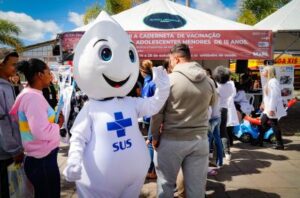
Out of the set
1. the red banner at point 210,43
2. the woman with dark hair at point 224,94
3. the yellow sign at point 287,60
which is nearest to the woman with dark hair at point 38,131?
the woman with dark hair at point 224,94

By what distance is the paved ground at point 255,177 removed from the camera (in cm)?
412

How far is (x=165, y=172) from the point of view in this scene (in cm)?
286

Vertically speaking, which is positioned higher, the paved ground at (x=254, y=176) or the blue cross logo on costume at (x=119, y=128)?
the blue cross logo on costume at (x=119, y=128)

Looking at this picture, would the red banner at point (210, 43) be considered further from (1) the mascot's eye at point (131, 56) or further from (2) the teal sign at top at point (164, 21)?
(1) the mascot's eye at point (131, 56)

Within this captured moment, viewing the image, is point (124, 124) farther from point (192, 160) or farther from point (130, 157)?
point (192, 160)

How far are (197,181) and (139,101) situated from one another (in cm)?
98

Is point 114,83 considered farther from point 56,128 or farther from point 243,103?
point 243,103

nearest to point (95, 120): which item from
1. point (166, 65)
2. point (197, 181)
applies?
point (197, 181)

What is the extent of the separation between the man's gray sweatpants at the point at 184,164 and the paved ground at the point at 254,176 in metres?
1.26

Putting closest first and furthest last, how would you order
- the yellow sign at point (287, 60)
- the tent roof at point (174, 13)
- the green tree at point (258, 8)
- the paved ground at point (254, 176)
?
the paved ground at point (254, 176) → the tent roof at point (174, 13) → the yellow sign at point (287, 60) → the green tree at point (258, 8)

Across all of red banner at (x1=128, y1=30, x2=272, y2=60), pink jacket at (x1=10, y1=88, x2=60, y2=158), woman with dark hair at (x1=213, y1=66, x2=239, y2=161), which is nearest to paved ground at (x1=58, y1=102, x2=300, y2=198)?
woman with dark hair at (x1=213, y1=66, x2=239, y2=161)

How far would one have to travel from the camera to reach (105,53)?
7.83 ft

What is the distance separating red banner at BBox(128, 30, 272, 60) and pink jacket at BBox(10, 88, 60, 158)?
17.5ft

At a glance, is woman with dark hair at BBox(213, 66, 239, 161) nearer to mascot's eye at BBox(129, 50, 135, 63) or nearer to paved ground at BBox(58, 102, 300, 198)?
paved ground at BBox(58, 102, 300, 198)
